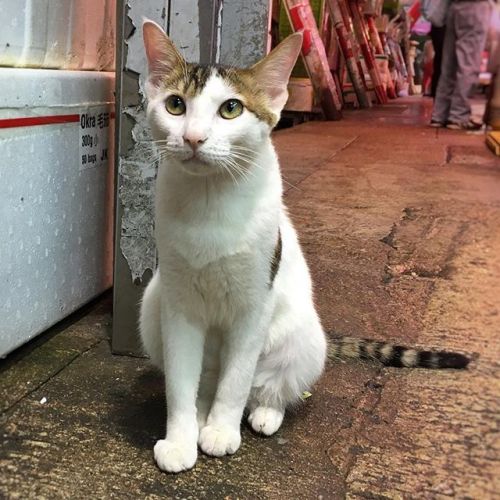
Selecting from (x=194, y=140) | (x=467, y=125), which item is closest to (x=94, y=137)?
(x=194, y=140)

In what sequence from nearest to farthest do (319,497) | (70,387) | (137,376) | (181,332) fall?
(319,497)
(181,332)
(70,387)
(137,376)

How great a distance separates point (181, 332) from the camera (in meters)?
1.38

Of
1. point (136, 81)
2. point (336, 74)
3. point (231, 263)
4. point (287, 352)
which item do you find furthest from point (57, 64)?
point (336, 74)

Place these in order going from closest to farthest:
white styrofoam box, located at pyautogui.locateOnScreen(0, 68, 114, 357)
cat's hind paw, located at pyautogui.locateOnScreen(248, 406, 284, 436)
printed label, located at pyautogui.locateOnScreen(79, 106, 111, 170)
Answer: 1. cat's hind paw, located at pyautogui.locateOnScreen(248, 406, 284, 436)
2. white styrofoam box, located at pyautogui.locateOnScreen(0, 68, 114, 357)
3. printed label, located at pyautogui.locateOnScreen(79, 106, 111, 170)

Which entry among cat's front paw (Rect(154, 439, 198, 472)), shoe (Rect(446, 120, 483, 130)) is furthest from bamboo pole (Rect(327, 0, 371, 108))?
cat's front paw (Rect(154, 439, 198, 472))

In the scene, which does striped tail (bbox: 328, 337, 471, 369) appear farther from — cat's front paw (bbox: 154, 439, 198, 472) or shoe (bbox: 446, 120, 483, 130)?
shoe (bbox: 446, 120, 483, 130)

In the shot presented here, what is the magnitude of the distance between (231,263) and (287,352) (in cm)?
30

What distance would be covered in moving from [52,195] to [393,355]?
1075mm

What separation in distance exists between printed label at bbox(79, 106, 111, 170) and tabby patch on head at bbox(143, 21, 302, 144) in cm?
63

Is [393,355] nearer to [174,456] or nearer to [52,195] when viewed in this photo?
[174,456]

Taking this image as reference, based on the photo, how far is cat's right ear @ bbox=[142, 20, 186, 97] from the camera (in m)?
1.31

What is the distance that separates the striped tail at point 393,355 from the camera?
1.79m

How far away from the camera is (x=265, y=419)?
58.4 inches

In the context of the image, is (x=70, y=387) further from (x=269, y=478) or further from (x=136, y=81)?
(x=136, y=81)
